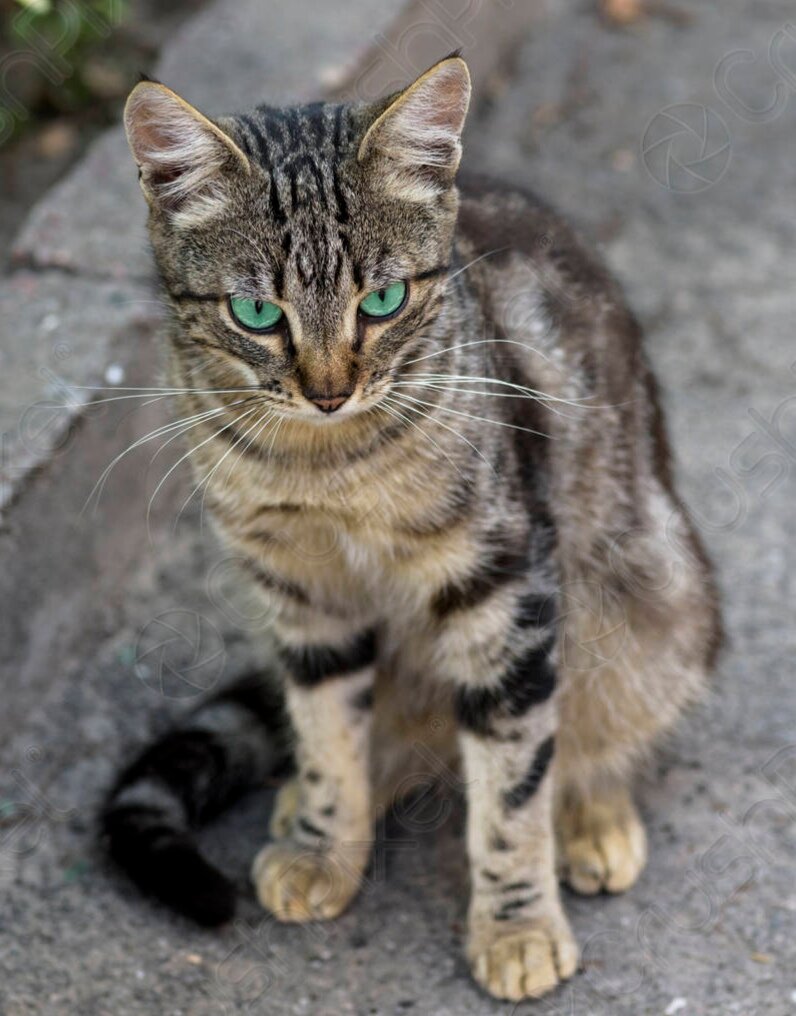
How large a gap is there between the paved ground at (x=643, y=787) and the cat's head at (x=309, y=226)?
118 centimetres

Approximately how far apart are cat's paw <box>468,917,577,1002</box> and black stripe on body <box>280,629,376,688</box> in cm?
59

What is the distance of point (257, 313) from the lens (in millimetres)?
2102

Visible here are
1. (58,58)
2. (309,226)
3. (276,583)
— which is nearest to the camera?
(309,226)

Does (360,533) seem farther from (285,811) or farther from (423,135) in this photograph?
(285,811)

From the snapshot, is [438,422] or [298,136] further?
[438,422]

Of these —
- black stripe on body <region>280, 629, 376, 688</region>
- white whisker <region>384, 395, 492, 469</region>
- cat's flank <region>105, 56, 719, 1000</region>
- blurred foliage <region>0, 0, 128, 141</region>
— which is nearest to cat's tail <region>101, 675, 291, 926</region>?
cat's flank <region>105, 56, 719, 1000</region>

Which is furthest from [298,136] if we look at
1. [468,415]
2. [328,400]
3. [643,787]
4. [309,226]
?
[643,787]

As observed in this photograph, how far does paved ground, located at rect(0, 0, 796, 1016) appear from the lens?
2.58 meters

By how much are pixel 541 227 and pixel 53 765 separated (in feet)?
5.34

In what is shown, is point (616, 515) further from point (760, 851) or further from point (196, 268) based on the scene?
point (196, 268)

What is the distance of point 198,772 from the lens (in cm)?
276

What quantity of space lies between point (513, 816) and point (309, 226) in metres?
1.18

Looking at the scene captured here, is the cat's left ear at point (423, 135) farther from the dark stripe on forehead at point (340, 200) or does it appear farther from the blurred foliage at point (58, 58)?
the blurred foliage at point (58, 58)

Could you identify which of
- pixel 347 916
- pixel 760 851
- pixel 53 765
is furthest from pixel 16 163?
pixel 760 851
